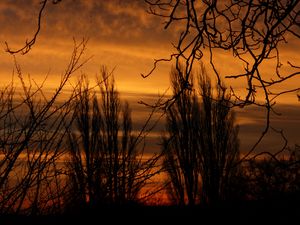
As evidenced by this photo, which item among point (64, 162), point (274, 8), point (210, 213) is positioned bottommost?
point (210, 213)

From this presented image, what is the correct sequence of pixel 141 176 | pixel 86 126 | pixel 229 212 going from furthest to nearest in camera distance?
pixel 86 126 < pixel 229 212 < pixel 141 176

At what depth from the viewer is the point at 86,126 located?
19.4 meters

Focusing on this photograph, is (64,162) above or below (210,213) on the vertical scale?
above

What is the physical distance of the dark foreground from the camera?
15.4 ft

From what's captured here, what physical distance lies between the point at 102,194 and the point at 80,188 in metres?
0.22

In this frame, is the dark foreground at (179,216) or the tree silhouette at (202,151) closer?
the dark foreground at (179,216)

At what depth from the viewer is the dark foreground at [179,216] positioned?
185 inches

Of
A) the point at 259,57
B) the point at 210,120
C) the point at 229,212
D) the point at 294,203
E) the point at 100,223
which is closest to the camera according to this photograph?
the point at 259,57

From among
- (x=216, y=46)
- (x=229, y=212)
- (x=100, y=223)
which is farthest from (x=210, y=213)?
(x=216, y=46)

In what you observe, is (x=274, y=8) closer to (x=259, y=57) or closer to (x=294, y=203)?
(x=259, y=57)

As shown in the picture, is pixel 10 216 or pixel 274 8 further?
pixel 10 216

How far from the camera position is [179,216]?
12148 millimetres

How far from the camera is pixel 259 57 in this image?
2.83 metres

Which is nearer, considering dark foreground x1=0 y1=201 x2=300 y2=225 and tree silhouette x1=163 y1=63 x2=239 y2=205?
dark foreground x1=0 y1=201 x2=300 y2=225
